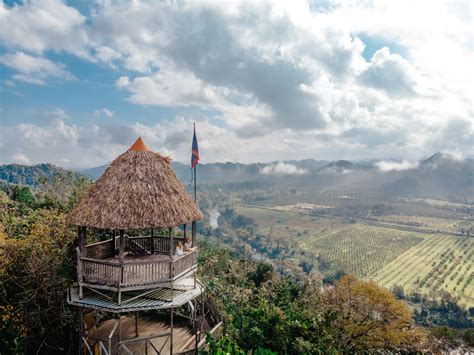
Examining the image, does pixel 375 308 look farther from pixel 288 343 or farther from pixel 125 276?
pixel 125 276

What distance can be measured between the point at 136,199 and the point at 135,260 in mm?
1933


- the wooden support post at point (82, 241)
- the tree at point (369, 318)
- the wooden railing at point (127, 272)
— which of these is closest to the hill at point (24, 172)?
the tree at point (369, 318)

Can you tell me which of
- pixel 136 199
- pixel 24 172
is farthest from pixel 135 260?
pixel 24 172

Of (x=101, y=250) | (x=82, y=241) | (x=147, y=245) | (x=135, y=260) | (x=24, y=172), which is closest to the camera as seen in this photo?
(x=135, y=260)

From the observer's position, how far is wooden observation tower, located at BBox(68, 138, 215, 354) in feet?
35.6

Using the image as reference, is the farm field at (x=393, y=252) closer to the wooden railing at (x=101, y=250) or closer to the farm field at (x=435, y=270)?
the farm field at (x=435, y=270)

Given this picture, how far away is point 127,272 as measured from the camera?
10773 millimetres

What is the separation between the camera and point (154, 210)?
1124 centimetres

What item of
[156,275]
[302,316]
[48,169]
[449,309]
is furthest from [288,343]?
[48,169]

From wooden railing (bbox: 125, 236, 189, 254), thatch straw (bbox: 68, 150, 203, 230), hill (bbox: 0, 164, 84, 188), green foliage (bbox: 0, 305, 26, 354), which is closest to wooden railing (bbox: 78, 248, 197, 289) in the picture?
thatch straw (bbox: 68, 150, 203, 230)

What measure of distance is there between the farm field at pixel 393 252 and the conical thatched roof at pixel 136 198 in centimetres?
8982

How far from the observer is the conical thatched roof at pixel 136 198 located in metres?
10.9

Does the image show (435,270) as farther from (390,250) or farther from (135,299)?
(135,299)

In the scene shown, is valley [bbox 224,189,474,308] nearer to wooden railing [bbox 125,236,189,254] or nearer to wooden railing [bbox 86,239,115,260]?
wooden railing [bbox 125,236,189,254]
